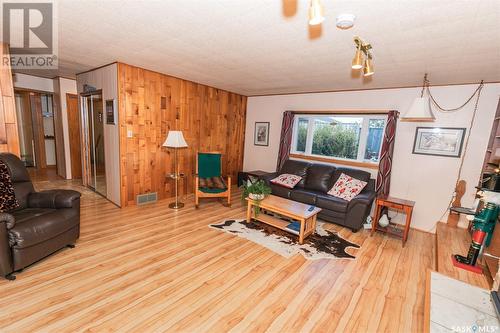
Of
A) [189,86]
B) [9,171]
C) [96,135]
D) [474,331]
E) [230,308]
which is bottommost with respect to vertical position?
[230,308]

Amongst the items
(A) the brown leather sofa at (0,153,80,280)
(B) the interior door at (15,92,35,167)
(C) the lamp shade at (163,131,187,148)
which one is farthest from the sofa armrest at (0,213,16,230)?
(B) the interior door at (15,92,35,167)

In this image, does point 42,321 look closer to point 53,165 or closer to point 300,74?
point 300,74

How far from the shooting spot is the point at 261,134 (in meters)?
5.69

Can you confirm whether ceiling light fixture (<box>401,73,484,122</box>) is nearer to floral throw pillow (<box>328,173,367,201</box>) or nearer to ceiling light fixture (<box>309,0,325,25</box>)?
floral throw pillow (<box>328,173,367,201</box>)

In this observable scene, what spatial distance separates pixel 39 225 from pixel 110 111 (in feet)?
7.16

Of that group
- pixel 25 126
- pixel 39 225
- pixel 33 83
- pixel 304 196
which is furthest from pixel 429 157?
pixel 25 126

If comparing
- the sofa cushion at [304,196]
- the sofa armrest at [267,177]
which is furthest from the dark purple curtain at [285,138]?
the sofa cushion at [304,196]

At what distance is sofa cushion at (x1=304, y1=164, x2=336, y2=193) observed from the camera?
417cm

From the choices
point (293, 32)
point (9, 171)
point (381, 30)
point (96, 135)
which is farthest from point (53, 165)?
point (381, 30)

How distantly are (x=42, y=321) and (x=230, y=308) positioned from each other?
1351mm

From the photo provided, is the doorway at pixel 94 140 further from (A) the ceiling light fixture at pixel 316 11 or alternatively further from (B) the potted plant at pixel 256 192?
(A) the ceiling light fixture at pixel 316 11

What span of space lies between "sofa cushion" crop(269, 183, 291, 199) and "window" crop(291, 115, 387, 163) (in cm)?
118

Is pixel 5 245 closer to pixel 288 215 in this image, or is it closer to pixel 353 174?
pixel 288 215

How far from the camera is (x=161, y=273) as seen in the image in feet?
7.35
